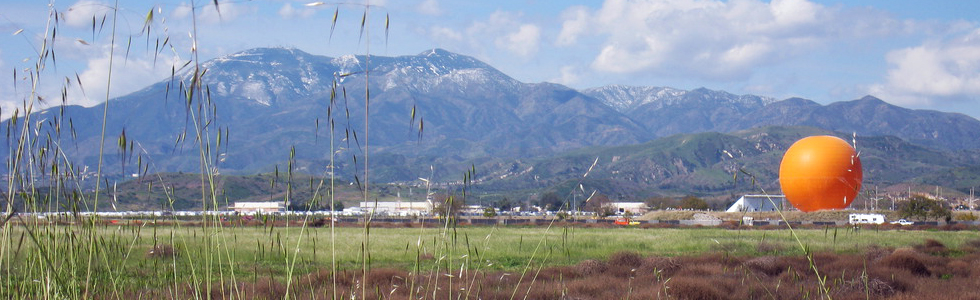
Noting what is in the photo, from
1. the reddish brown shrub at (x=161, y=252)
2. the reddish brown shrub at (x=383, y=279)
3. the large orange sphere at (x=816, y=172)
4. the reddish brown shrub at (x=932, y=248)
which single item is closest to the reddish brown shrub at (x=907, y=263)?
the reddish brown shrub at (x=932, y=248)

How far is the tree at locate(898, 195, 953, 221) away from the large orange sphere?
10.9 meters

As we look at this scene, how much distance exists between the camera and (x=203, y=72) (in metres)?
3.61

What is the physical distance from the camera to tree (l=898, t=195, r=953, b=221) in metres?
56.9

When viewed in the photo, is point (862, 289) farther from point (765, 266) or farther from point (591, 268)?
point (591, 268)

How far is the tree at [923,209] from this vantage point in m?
56.9

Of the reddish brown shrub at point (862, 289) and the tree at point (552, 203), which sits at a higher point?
the tree at point (552, 203)

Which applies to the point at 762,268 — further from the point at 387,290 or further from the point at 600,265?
the point at 387,290

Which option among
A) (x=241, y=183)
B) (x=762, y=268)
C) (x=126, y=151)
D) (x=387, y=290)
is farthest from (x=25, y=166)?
(x=241, y=183)

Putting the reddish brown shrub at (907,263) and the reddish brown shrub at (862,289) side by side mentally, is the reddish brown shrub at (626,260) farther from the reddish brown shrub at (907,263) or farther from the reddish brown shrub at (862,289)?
the reddish brown shrub at (862,289)

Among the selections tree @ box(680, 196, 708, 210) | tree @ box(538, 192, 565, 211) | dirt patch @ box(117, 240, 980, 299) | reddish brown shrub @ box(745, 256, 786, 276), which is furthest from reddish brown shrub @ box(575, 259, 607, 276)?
tree @ box(680, 196, 708, 210)

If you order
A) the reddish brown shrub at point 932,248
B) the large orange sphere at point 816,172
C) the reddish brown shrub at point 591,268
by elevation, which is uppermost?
the large orange sphere at point 816,172

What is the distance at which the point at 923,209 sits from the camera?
57.8 meters

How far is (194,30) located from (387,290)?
784 centimetres

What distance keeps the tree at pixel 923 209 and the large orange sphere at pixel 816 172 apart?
35.6 ft
